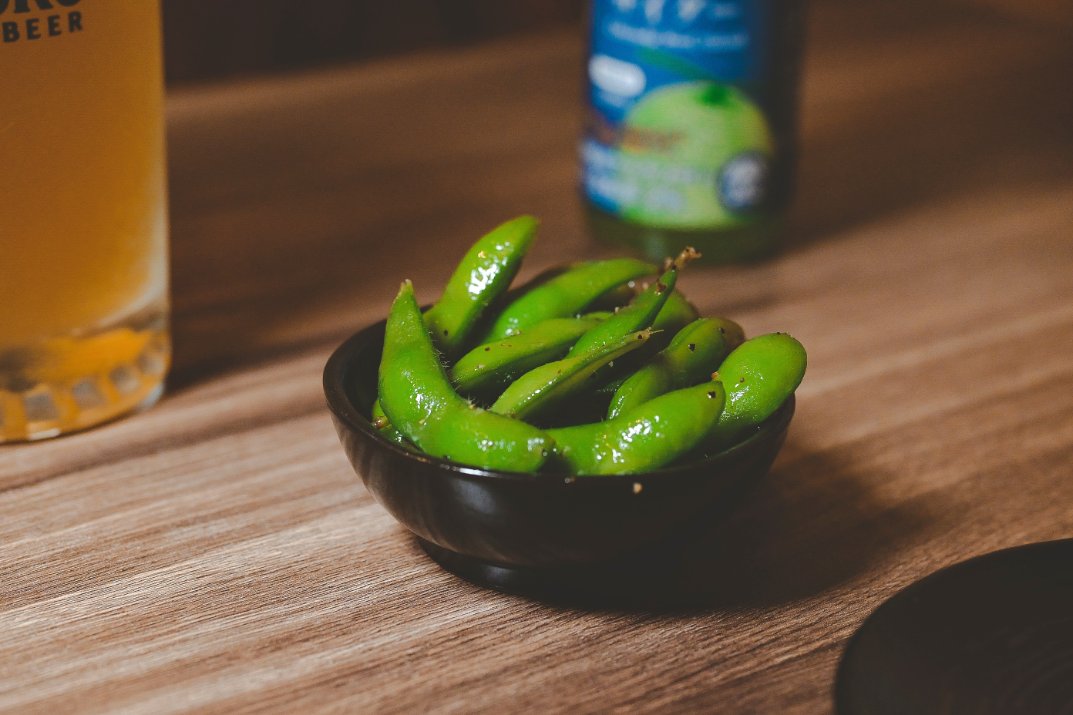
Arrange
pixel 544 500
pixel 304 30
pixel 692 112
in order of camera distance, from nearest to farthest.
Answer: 1. pixel 544 500
2. pixel 692 112
3. pixel 304 30

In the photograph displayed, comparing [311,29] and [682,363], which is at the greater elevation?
[682,363]

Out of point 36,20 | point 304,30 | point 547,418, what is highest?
point 36,20

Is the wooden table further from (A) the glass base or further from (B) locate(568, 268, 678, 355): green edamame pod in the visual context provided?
(B) locate(568, 268, 678, 355): green edamame pod

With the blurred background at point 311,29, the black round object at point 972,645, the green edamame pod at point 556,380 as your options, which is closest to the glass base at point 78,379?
the green edamame pod at point 556,380

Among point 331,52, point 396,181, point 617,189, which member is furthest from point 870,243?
point 331,52

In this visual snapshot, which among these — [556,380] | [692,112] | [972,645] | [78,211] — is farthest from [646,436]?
[692,112]

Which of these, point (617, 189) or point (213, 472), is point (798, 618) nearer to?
point (213, 472)

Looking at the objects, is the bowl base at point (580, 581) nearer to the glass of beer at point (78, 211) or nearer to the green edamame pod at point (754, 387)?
the green edamame pod at point (754, 387)

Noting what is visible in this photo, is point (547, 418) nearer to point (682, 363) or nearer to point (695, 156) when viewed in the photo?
point (682, 363)
